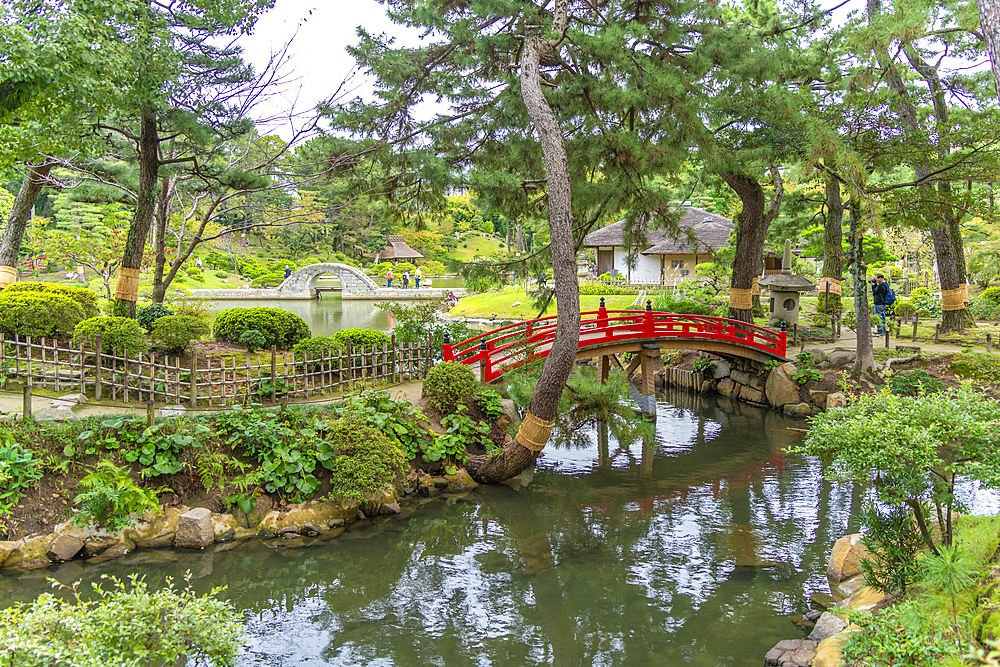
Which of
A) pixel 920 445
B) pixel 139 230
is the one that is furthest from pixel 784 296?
pixel 139 230

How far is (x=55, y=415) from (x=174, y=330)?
2662mm

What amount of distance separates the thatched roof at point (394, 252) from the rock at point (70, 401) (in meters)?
42.0

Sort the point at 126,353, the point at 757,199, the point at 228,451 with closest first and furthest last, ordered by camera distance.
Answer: the point at 228,451, the point at 126,353, the point at 757,199

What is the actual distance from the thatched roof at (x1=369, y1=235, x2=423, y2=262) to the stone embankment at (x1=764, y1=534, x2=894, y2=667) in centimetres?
4657

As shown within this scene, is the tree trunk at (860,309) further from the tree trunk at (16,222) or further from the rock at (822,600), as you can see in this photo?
the tree trunk at (16,222)

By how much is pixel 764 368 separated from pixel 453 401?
1089 cm

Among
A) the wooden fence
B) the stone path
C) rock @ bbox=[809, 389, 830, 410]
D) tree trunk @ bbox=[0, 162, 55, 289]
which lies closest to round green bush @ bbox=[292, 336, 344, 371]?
the wooden fence

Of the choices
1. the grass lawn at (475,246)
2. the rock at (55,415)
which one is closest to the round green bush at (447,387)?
the rock at (55,415)

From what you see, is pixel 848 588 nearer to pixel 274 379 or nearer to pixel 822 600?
pixel 822 600

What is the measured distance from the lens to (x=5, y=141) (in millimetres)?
9391

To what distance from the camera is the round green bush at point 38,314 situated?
11.7 m

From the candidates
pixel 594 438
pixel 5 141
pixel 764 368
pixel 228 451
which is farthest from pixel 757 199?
pixel 5 141

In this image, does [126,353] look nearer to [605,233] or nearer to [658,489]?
[658,489]

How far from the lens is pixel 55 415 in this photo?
9.95 meters
